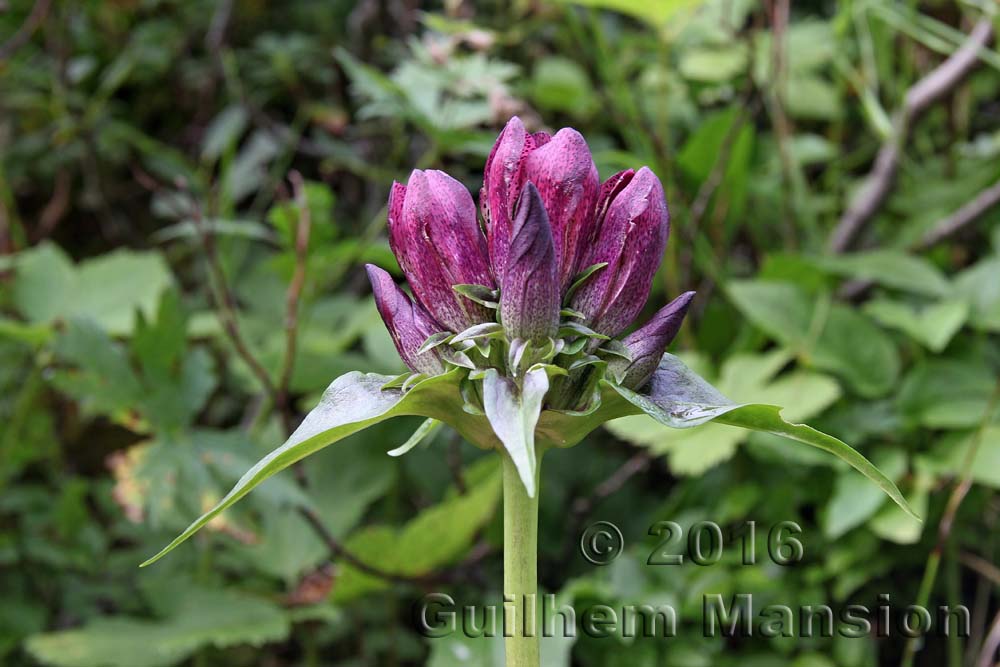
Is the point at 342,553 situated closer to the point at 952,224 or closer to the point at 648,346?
the point at 648,346

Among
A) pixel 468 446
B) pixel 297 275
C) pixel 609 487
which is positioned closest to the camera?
pixel 297 275

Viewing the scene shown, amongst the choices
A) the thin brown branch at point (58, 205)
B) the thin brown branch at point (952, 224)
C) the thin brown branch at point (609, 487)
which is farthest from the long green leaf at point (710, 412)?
the thin brown branch at point (58, 205)

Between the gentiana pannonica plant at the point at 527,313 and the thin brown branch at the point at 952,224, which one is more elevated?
the gentiana pannonica plant at the point at 527,313

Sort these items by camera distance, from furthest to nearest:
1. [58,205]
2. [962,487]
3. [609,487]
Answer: [58,205] < [609,487] < [962,487]

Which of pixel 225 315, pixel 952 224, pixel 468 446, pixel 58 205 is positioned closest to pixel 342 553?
pixel 225 315

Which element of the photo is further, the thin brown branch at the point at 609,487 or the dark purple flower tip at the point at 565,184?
the thin brown branch at the point at 609,487

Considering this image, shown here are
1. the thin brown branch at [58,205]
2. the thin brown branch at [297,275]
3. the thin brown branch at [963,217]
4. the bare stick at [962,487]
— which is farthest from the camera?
the thin brown branch at [58,205]

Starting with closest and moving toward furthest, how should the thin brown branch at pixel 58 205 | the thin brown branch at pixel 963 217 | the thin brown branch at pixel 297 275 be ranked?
1. the thin brown branch at pixel 297 275
2. the thin brown branch at pixel 963 217
3. the thin brown branch at pixel 58 205

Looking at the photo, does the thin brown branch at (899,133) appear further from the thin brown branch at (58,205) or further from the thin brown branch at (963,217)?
the thin brown branch at (58,205)

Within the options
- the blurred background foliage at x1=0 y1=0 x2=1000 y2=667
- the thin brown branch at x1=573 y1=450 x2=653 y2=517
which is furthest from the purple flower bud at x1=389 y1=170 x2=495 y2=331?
the thin brown branch at x1=573 y1=450 x2=653 y2=517
